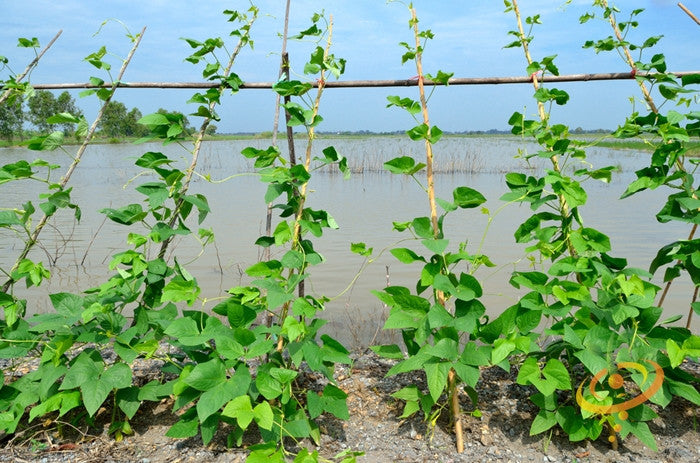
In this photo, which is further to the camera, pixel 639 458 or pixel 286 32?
pixel 286 32

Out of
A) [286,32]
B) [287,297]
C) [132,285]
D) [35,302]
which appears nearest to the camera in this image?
[287,297]

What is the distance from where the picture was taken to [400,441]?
7.40 ft

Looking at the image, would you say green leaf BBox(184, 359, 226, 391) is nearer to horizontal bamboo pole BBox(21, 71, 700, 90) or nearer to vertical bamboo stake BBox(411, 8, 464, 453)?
vertical bamboo stake BBox(411, 8, 464, 453)

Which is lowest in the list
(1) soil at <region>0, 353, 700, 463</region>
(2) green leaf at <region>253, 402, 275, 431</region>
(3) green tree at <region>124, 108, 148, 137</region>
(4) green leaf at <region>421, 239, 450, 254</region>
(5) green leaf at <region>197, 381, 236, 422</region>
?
(1) soil at <region>0, 353, 700, 463</region>

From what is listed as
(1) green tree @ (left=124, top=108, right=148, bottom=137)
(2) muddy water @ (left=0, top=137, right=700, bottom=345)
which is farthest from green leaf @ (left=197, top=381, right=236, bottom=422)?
(1) green tree @ (left=124, top=108, right=148, bottom=137)

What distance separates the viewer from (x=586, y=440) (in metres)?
2.24

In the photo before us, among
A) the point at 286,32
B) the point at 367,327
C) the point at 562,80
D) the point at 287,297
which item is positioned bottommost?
the point at 367,327

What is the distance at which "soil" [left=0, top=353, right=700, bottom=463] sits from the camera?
2148 mm

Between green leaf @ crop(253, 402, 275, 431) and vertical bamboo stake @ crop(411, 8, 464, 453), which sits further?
vertical bamboo stake @ crop(411, 8, 464, 453)

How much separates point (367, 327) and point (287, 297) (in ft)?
7.82

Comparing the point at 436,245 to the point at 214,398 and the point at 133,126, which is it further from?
the point at 133,126

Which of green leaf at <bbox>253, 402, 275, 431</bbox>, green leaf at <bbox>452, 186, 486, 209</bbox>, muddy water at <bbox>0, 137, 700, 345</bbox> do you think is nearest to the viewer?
green leaf at <bbox>253, 402, 275, 431</bbox>

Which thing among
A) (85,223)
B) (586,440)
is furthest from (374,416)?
(85,223)

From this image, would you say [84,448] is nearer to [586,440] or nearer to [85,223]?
[586,440]
